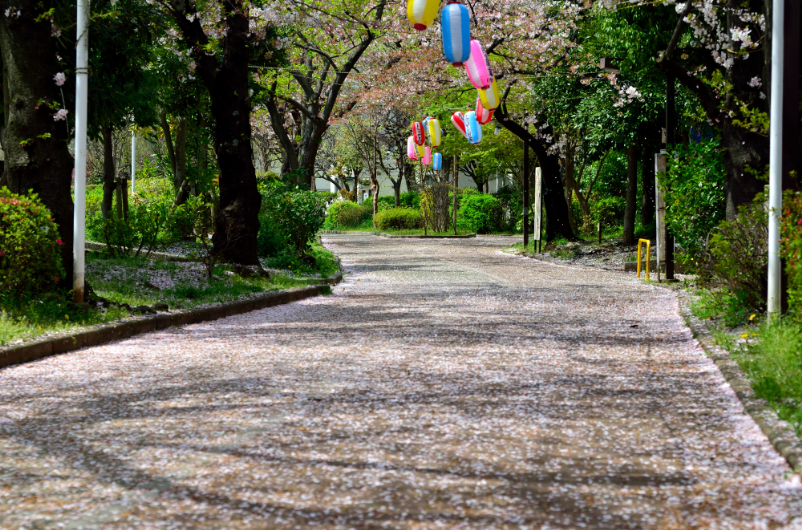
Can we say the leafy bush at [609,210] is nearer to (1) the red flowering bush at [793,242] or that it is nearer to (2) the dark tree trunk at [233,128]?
(2) the dark tree trunk at [233,128]

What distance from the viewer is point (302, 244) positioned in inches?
794

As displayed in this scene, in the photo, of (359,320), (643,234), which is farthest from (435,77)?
(359,320)

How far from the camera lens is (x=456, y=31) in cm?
1428

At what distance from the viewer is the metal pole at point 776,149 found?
8.09 meters

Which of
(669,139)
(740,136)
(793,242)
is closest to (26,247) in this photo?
(793,242)

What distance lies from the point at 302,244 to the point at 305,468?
1597cm

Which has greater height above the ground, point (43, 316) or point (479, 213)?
point (479, 213)

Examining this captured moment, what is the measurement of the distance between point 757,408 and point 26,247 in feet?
24.0

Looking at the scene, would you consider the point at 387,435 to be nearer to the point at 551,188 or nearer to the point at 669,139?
the point at 669,139

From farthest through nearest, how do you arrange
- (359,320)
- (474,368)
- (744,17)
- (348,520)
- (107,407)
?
(359,320), (744,17), (474,368), (107,407), (348,520)

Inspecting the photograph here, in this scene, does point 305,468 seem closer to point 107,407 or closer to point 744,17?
point 107,407

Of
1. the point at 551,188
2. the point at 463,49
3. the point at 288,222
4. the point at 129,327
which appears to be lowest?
the point at 129,327

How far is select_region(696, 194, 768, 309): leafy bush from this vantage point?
9.07 meters

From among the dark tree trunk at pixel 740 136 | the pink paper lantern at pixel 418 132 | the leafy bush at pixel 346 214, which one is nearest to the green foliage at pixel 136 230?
the dark tree trunk at pixel 740 136
